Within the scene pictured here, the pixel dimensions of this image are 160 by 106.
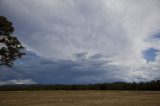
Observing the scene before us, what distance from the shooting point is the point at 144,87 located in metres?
126

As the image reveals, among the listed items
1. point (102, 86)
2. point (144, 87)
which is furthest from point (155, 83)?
point (102, 86)

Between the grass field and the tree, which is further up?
the tree

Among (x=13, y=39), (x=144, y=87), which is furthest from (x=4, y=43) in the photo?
(x=144, y=87)

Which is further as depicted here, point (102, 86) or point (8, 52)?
point (102, 86)

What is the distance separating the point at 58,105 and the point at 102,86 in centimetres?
10935

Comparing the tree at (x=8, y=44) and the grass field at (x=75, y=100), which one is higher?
the tree at (x=8, y=44)

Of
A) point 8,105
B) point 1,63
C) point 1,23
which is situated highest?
point 1,23

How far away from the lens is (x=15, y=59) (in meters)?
46.2

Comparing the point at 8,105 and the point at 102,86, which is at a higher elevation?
the point at 102,86

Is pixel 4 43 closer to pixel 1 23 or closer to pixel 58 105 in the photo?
pixel 1 23

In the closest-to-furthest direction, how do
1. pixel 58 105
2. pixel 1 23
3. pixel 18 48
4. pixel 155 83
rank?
1. pixel 58 105
2. pixel 1 23
3. pixel 18 48
4. pixel 155 83

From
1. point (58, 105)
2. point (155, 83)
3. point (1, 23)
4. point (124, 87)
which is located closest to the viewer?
point (58, 105)

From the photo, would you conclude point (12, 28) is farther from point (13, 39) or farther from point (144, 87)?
point (144, 87)

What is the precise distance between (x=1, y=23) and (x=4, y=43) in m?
3.33
